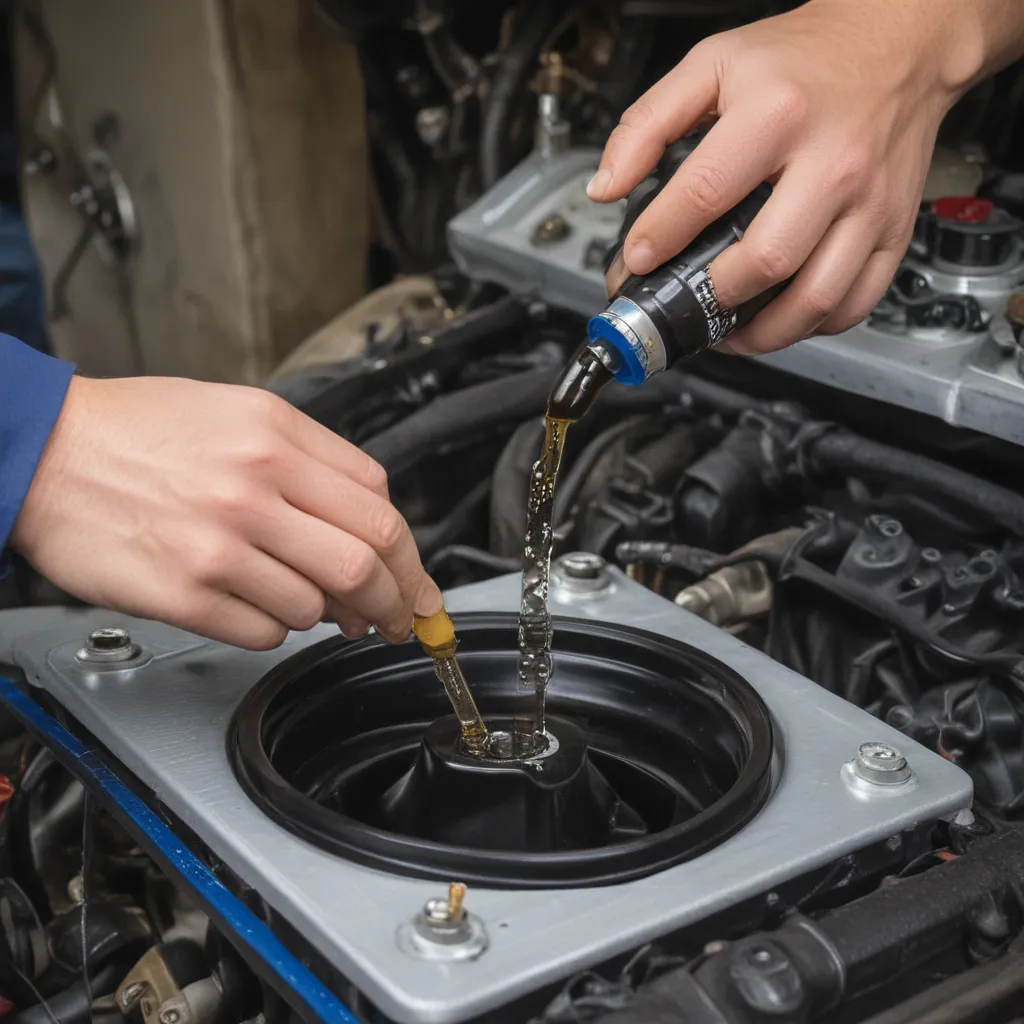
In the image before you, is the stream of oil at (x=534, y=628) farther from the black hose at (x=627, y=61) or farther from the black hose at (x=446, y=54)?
the black hose at (x=446, y=54)

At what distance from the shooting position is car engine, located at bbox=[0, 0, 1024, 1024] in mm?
714

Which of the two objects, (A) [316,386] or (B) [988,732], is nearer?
(B) [988,732]

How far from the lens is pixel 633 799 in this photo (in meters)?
1.01

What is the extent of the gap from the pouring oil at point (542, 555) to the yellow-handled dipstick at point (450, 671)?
29 mm

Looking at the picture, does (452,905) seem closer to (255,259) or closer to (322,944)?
(322,944)

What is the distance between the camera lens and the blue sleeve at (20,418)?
31.3 inches

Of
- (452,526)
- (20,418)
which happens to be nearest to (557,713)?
(452,526)

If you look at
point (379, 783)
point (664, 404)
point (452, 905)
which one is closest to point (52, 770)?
point (379, 783)

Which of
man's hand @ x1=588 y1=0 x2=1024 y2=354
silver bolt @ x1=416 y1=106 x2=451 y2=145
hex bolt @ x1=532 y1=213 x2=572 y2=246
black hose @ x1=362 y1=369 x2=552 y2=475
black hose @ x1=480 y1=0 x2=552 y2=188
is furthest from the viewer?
silver bolt @ x1=416 y1=106 x2=451 y2=145

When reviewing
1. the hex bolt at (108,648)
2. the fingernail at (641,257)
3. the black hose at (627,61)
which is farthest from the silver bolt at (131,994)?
the black hose at (627,61)

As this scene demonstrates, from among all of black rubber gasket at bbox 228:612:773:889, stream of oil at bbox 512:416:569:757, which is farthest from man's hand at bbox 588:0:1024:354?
black rubber gasket at bbox 228:612:773:889

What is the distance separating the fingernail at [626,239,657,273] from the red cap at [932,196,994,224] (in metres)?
0.46

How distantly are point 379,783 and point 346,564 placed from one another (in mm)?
275

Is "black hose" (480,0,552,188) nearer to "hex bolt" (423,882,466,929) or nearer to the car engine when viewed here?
the car engine
